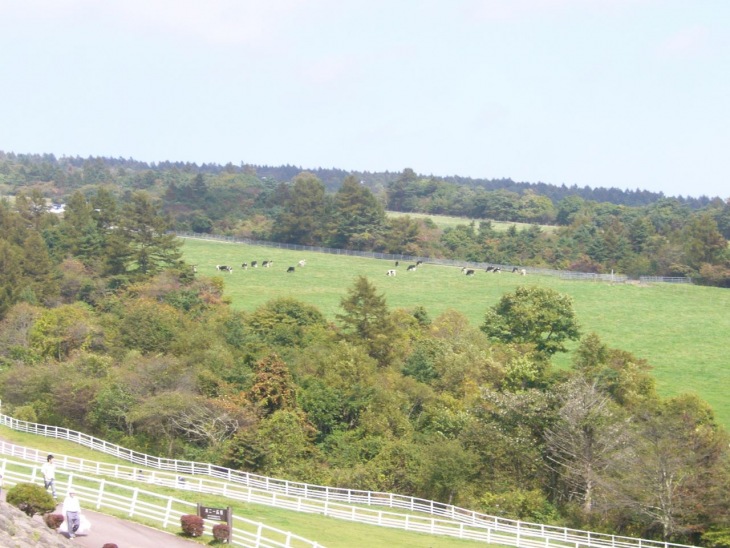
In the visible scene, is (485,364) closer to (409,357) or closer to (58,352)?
(409,357)

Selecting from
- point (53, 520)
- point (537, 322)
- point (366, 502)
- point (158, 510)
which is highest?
point (537, 322)

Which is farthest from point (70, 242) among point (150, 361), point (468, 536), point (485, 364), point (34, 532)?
point (34, 532)

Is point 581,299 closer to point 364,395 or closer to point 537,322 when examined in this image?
point 537,322

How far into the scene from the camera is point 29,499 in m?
25.2

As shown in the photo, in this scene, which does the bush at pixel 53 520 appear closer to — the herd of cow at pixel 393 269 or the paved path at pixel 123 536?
the paved path at pixel 123 536

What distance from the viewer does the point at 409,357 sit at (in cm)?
6681

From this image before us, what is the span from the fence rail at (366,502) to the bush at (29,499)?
1353cm

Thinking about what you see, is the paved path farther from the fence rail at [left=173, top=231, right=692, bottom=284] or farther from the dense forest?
the fence rail at [left=173, top=231, right=692, bottom=284]

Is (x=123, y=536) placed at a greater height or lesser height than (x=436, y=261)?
lesser

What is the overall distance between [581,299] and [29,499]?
86.2 meters

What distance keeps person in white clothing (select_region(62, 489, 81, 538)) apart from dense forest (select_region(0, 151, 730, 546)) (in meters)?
23.7

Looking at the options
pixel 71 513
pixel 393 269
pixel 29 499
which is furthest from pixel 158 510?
pixel 393 269

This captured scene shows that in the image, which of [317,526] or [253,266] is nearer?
[317,526]

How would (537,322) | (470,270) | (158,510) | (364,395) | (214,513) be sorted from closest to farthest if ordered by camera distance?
(214,513) → (158,510) → (364,395) → (537,322) → (470,270)
